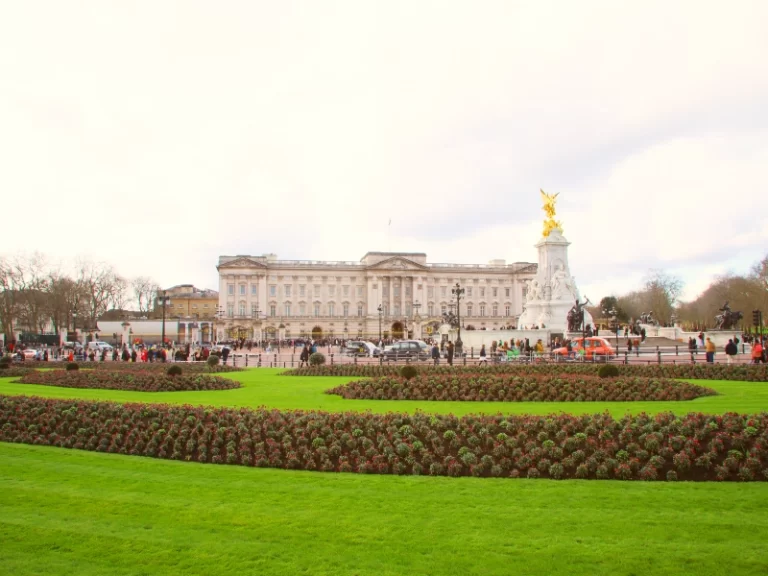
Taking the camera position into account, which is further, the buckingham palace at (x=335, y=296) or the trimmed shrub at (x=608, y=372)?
the buckingham palace at (x=335, y=296)

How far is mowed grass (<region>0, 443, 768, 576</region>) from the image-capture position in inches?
228

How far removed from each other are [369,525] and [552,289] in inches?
1984

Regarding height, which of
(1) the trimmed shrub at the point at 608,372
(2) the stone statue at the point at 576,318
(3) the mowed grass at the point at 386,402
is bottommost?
(3) the mowed grass at the point at 386,402

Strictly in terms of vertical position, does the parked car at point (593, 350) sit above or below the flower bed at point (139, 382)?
above

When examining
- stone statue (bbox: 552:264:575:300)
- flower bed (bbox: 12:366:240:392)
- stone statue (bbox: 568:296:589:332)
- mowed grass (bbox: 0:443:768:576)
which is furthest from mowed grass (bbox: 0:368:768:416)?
stone statue (bbox: 552:264:575:300)

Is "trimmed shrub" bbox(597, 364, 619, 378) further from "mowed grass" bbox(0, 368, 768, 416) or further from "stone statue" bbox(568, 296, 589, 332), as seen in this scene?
"stone statue" bbox(568, 296, 589, 332)

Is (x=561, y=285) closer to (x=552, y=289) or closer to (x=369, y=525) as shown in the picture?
(x=552, y=289)

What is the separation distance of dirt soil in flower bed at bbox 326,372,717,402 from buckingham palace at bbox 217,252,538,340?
89.3 meters

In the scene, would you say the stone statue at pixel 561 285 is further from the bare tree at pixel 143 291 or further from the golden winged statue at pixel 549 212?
the bare tree at pixel 143 291

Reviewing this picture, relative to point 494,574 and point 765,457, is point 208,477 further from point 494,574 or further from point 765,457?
point 765,457

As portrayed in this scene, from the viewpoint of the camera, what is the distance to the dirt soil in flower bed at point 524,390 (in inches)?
627

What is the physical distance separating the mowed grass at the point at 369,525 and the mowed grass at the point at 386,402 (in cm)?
484

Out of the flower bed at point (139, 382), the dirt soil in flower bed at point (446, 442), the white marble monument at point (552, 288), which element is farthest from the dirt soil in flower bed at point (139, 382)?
the white marble monument at point (552, 288)

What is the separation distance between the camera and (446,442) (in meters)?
9.97
